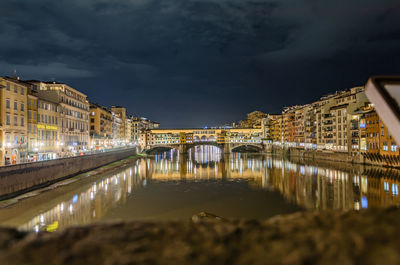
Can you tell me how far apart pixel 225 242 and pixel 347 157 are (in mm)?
69919

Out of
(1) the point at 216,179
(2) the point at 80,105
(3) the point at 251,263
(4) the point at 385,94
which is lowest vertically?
(1) the point at 216,179

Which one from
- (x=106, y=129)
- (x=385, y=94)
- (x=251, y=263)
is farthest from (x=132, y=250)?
(x=106, y=129)

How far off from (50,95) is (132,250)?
60.6m

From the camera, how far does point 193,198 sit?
32.3m

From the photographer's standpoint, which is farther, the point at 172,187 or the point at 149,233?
the point at 172,187

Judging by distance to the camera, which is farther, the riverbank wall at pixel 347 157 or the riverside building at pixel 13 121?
the riverbank wall at pixel 347 157

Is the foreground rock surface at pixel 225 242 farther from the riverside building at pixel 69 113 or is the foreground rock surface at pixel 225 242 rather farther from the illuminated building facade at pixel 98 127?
the illuminated building facade at pixel 98 127

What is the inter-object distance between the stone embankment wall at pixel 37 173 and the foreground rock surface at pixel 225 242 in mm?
29537

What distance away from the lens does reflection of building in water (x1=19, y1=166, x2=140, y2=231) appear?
2259 cm

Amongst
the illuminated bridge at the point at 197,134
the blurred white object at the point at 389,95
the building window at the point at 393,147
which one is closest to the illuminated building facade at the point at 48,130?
the blurred white object at the point at 389,95

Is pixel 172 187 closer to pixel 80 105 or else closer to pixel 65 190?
pixel 65 190

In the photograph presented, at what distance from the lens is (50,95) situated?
184 feet

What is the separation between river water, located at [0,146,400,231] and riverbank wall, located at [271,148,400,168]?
5.96 metres

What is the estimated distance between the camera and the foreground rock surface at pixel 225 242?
12.9ft
